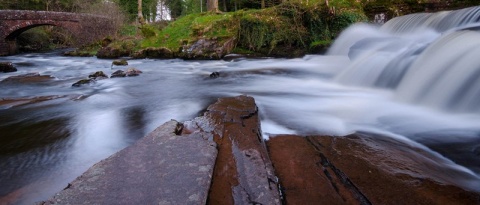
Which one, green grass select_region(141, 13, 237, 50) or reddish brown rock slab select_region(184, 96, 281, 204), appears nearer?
reddish brown rock slab select_region(184, 96, 281, 204)

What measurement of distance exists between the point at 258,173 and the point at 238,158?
0.25 m

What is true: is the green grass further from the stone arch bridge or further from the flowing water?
the stone arch bridge

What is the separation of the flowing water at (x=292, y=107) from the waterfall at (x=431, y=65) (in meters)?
0.02

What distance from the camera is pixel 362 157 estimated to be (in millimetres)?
2225

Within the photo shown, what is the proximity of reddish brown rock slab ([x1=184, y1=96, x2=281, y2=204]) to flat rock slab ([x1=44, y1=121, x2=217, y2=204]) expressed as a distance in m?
0.08

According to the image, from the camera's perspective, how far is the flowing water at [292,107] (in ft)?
8.50

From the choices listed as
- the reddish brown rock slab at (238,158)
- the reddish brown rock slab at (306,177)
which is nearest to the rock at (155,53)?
the reddish brown rock slab at (238,158)

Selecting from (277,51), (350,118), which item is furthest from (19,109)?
(277,51)

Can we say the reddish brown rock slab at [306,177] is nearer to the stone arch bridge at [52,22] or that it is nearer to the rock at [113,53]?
the rock at [113,53]

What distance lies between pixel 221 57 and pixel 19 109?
8.89m

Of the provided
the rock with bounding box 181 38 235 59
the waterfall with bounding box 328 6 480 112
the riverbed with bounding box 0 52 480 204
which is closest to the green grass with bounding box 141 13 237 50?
the rock with bounding box 181 38 235 59

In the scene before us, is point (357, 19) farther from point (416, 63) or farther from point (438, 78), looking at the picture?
point (438, 78)

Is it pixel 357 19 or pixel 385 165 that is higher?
pixel 357 19

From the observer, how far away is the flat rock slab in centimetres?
155
